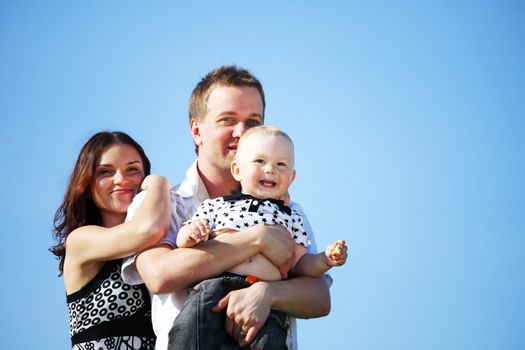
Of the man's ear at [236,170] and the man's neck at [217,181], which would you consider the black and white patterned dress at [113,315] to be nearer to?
the man's neck at [217,181]

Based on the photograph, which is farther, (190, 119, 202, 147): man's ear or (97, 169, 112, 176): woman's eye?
(190, 119, 202, 147): man's ear

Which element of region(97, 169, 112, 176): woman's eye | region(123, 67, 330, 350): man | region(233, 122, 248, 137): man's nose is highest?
region(233, 122, 248, 137): man's nose

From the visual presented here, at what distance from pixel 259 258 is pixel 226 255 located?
297 millimetres

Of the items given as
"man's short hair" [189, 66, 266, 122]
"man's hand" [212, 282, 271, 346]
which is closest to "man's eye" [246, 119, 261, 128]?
"man's short hair" [189, 66, 266, 122]

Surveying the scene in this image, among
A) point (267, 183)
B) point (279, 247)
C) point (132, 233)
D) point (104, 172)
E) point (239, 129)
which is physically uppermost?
point (239, 129)

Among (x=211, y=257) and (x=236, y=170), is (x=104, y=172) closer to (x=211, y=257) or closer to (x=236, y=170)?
(x=236, y=170)

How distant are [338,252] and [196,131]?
2498 millimetres

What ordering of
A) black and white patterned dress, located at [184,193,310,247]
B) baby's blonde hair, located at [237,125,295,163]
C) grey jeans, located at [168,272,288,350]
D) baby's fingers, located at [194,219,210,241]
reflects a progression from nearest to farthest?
1. grey jeans, located at [168,272,288,350]
2. baby's fingers, located at [194,219,210,241]
3. black and white patterned dress, located at [184,193,310,247]
4. baby's blonde hair, located at [237,125,295,163]

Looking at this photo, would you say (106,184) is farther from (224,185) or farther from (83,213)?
(224,185)

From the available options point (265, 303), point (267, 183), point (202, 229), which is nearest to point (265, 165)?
point (267, 183)

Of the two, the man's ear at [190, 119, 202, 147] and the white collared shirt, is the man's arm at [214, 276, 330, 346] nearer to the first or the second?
the white collared shirt

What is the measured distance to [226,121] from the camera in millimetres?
6273

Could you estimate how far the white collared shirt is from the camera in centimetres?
502

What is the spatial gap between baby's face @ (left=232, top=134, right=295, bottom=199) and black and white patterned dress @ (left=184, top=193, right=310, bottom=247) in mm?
71
